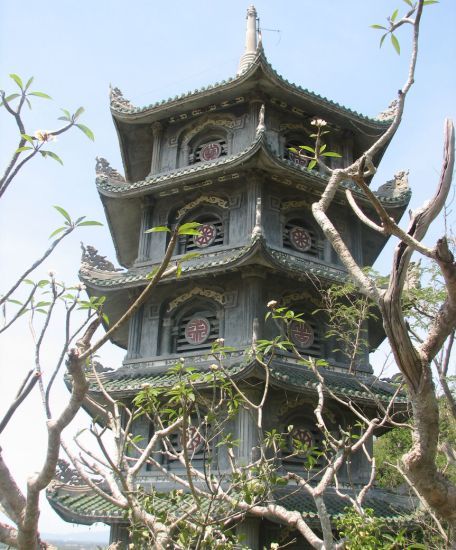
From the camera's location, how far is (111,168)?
14273 mm

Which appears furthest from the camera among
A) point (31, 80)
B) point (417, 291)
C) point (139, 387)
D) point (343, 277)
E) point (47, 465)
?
point (343, 277)

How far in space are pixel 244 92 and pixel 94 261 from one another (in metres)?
5.08

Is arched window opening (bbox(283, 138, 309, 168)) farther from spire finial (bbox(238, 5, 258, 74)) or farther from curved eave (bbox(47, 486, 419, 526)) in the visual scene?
curved eave (bbox(47, 486, 419, 526))

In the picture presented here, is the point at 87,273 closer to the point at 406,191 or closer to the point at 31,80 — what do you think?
the point at 406,191

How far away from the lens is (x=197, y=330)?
39.0ft

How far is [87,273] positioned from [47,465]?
9765 millimetres

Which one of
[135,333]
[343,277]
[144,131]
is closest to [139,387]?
[135,333]

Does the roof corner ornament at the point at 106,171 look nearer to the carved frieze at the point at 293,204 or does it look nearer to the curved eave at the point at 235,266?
the curved eave at the point at 235,266

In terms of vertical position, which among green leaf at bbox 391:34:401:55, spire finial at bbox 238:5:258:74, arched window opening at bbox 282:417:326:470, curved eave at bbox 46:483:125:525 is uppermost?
spire finial at bbox 238:5:258:74

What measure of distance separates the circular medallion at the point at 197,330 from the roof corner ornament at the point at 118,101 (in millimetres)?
5621

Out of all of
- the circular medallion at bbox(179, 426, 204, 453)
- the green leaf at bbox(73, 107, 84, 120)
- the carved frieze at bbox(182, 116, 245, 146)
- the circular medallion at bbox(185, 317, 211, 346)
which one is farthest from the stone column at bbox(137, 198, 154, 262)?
the green leaf at bbox(73, 107, 84, 120)

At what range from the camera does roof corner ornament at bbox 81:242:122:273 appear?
1293 cm

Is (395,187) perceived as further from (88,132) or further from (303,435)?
(88,132)

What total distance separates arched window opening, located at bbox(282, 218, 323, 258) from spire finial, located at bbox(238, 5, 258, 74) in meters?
5.67
